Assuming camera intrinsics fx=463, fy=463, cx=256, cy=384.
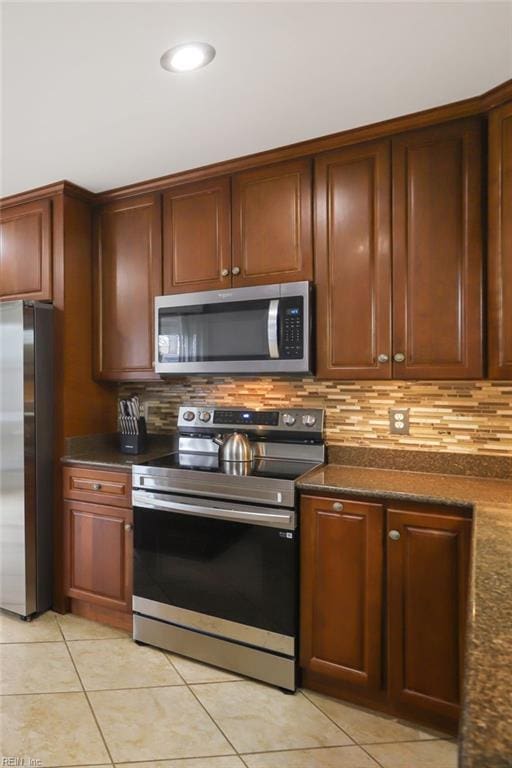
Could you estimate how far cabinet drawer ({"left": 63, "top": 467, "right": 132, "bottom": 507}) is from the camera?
2387 mm

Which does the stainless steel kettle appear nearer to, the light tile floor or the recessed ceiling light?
the light tile floor

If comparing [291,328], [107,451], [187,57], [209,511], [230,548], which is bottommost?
[230,548]

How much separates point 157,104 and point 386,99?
35.7 inches

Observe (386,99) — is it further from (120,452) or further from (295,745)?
(295,745)

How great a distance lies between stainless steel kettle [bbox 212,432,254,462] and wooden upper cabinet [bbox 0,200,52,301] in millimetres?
1350

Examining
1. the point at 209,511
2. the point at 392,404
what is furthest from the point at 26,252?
the point at 392,404

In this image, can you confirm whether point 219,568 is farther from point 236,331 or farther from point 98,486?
point 236,331

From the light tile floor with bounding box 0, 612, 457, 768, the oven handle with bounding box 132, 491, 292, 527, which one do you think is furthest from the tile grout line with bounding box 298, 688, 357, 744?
the oven handle with bounding box 132, 491, 292, 527

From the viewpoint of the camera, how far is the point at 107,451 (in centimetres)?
283

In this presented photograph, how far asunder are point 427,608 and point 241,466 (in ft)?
3.21

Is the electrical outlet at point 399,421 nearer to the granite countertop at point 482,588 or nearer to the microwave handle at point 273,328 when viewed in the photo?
the granite countertop at point 482,588

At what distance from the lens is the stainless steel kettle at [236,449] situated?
234cm

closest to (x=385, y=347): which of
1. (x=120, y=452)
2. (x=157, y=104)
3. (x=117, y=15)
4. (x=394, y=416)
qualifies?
(x=394, y=416)

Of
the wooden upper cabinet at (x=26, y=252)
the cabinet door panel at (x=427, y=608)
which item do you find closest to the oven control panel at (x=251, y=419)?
the cabinet door panel at (x=427, y=608)
